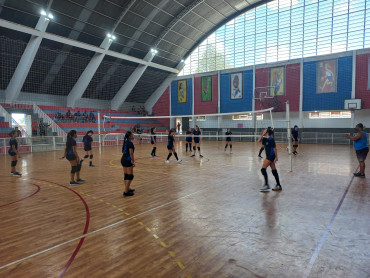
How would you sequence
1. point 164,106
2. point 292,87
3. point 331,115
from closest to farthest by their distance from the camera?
point 331,115, point 292,87, point 164,106

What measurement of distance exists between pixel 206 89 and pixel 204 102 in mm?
1669

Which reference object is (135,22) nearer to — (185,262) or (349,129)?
(349,129)

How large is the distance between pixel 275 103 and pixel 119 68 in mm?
17861

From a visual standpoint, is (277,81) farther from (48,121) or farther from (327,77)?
(48,121)

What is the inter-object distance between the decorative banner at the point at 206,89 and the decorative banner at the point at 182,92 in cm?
253

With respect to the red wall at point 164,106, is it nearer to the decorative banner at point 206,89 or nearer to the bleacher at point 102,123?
the bleacher at point 102,123

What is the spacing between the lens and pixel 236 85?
28.5 metres

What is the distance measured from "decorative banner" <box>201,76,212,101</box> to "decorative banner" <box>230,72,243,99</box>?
2.83m

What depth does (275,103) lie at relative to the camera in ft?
84.3

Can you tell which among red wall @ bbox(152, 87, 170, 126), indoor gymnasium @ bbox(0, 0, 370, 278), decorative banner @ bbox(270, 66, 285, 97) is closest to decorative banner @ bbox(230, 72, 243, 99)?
indoor gymnasium @ bbox(0, 0, 370, 278)

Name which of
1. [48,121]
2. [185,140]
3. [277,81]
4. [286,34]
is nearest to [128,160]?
[48,121]

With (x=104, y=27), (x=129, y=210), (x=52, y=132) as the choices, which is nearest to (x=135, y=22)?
(x=104, y=27)

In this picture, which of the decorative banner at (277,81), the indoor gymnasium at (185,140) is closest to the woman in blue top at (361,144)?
the indoor gymnasium at (185,140)

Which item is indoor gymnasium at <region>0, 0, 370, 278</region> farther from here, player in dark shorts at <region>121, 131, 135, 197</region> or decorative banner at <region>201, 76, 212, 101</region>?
decorative banner at <region>201, 76, 212, 101</region>
